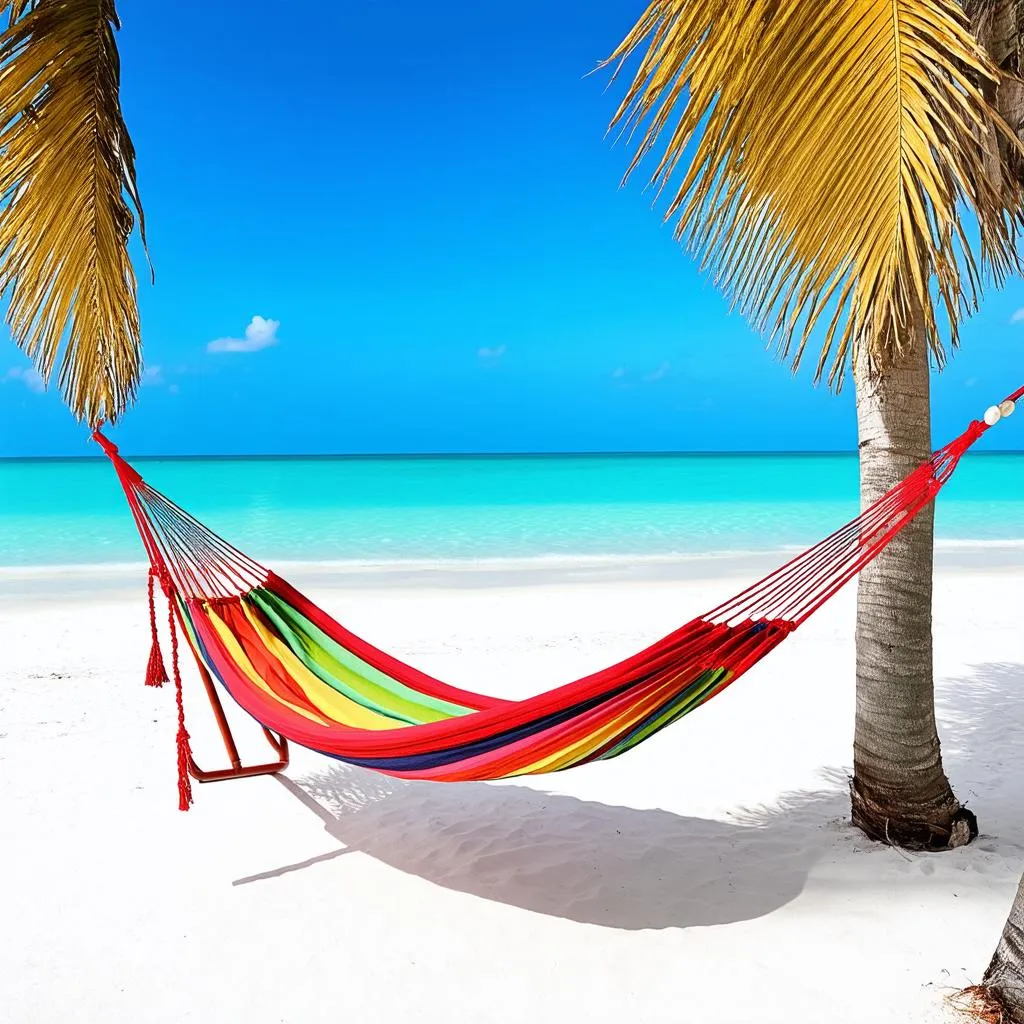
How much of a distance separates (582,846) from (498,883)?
0.84 ft

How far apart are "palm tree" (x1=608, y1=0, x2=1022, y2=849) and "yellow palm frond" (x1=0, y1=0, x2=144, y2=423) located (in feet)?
4.25

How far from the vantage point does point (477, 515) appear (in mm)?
12438

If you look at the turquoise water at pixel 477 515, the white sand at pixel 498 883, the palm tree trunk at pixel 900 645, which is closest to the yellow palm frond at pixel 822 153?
the palm tree trunk at pixel 900 645

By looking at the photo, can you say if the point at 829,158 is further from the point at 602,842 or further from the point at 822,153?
the point at 602,842

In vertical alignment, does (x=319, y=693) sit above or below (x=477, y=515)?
below

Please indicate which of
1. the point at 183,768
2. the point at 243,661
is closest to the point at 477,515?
the point at 243,661

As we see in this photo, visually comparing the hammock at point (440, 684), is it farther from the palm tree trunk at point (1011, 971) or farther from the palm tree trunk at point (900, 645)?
the palm tree trunk at point (1011, 971)

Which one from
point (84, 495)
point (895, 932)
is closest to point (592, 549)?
point (895, 932)

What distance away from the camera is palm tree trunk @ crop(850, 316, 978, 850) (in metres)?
1.83

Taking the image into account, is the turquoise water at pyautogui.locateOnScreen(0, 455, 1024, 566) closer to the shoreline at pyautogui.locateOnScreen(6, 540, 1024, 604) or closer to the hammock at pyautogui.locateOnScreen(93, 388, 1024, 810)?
the shoreline at pyautogui.locateOnScreen(6, 540, 1024, 604)

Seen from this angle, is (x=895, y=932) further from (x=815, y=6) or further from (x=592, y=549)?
(x=592, y=549)

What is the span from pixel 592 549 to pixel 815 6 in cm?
734

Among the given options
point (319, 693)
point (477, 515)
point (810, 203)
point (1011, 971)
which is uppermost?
point (810, 203)

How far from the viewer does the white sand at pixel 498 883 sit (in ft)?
4.70
